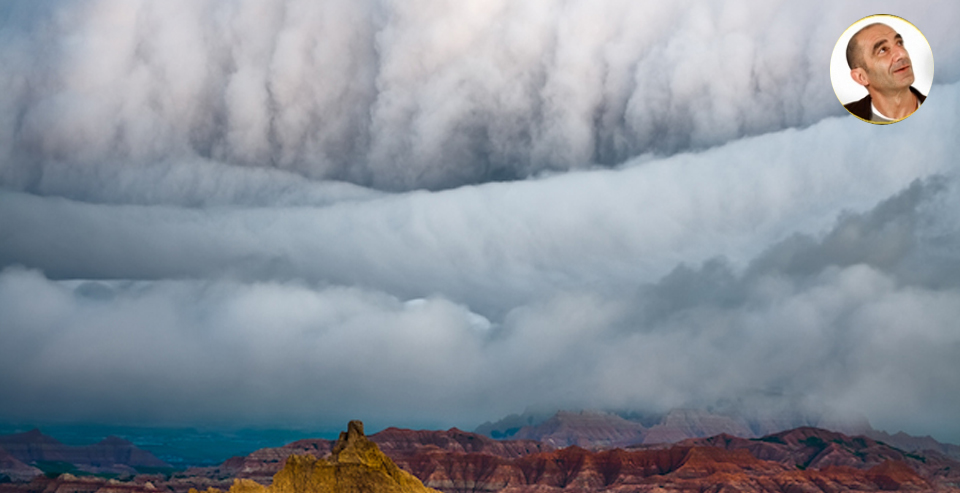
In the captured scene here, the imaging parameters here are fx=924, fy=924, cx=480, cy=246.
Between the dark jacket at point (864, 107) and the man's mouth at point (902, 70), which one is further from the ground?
the man's mouth at point (902, 70)

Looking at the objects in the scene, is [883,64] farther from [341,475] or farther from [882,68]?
[341,475]

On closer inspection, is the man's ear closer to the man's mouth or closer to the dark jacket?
the dark jacket

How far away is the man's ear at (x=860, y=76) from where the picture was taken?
4169 centimetres

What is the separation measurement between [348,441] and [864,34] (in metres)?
124

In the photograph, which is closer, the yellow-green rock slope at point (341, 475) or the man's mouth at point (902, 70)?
the man's mouth at point (902, 70)

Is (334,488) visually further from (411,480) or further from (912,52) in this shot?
(912,52)

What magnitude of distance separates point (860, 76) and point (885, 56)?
4.31 ft

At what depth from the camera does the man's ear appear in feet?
137

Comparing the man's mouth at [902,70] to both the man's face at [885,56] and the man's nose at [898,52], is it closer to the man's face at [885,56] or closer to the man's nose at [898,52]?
the man's face at [885,56]

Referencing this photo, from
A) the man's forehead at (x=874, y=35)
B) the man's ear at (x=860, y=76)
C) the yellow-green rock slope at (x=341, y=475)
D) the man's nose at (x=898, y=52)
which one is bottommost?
the yellow-green rock slope at (x=341, y=475)

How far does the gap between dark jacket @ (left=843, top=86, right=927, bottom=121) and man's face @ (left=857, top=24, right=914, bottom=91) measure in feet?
2.92

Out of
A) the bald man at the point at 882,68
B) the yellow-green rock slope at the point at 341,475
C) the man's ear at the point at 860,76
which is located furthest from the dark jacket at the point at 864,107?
the yellow-green rock slope at the point at 341,475

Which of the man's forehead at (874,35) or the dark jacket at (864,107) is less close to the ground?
the man's forehead at (874,35)

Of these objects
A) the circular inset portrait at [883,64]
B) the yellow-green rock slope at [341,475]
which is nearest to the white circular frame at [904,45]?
the circular inset portrait at [883,64]
